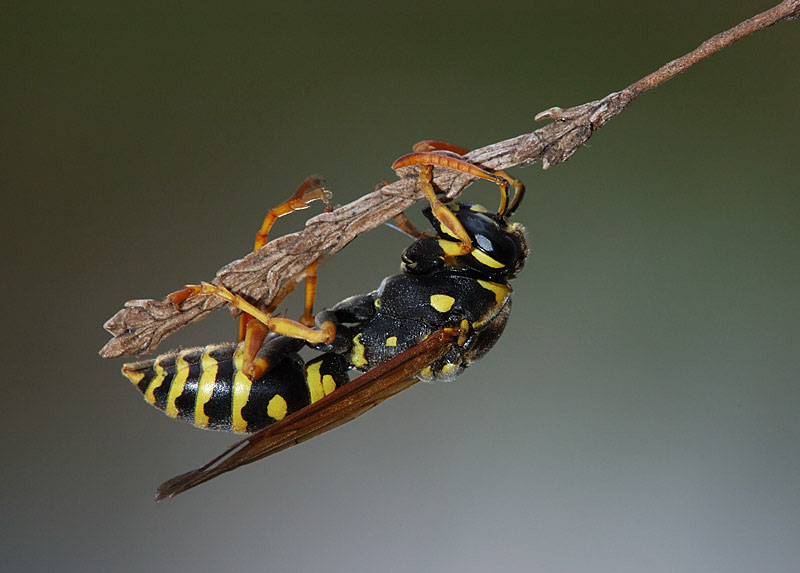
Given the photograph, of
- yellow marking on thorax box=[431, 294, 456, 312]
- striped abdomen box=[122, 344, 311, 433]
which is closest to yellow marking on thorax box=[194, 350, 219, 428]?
striped abdomen box=[122, 344, 311, 433]

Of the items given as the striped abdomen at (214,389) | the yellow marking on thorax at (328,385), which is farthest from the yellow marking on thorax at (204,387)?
the yellow marking on thorax at (328,385)

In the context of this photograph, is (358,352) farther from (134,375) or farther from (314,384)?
(134,375)

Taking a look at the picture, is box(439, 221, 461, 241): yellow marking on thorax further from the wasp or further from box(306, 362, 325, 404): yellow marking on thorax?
box(306, 362, 325, 404): yellow marking on thorax

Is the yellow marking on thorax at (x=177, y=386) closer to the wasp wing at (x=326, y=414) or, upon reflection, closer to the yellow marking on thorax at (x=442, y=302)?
the wasp wing at (x=326, y=414)

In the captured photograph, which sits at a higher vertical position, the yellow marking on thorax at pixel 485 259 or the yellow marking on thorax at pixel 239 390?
the yellow marking on thorax at pixel 485 259

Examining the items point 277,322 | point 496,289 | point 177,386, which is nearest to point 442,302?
point 496,289

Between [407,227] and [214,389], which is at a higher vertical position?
[407,227]

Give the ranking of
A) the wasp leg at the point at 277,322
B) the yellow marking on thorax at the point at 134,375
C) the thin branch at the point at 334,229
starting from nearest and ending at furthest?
the thin branch at the point at 334,229
the wasp leg at the point at 277,322
the yellow marking on thorax at the point at 134,375

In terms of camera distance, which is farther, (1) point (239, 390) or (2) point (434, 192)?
(1) point (239, 390)
